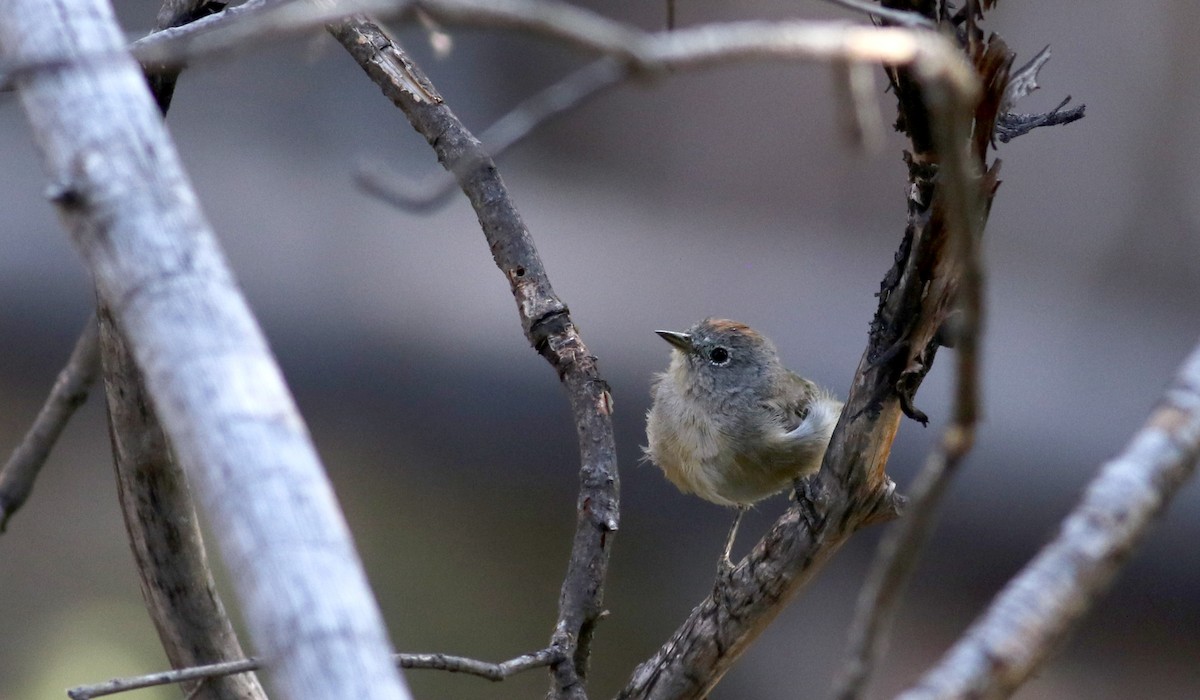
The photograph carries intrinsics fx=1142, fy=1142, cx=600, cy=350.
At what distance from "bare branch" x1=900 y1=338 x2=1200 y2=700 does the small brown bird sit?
1.56 m

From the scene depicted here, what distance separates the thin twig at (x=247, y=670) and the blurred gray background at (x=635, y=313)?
3.07 meters

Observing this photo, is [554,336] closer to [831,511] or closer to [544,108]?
[831,511]

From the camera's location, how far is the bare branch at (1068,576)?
3.03ft

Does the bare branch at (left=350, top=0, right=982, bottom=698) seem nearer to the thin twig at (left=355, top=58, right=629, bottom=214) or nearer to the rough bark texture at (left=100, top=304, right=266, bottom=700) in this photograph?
the thin twig at (left=355, top=58, right=629, bottom=214)

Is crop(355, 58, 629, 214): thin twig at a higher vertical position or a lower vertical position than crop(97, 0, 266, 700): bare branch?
higher

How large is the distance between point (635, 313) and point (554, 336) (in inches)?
135

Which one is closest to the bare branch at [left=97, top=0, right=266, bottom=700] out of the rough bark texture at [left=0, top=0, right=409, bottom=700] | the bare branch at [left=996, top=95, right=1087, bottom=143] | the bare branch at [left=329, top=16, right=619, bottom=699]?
the bare branch at [left=329, top=16, right=619, bottom=699]

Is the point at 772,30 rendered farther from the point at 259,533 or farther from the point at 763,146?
the point at 763,146

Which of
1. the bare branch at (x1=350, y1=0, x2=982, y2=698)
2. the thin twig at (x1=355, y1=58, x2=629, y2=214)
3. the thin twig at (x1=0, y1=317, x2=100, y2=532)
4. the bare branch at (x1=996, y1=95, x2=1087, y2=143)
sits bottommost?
the bare branch at (x1=350, y1=0, x2=982, y2=698)

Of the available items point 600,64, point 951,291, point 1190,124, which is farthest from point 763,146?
point 600,64

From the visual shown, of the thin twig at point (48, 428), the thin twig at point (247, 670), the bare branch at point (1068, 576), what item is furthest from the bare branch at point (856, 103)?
the thin twig at point (48, 428)

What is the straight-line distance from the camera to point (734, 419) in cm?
277

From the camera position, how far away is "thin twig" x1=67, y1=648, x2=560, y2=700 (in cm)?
145

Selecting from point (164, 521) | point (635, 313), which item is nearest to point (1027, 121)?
point (164, 521)
